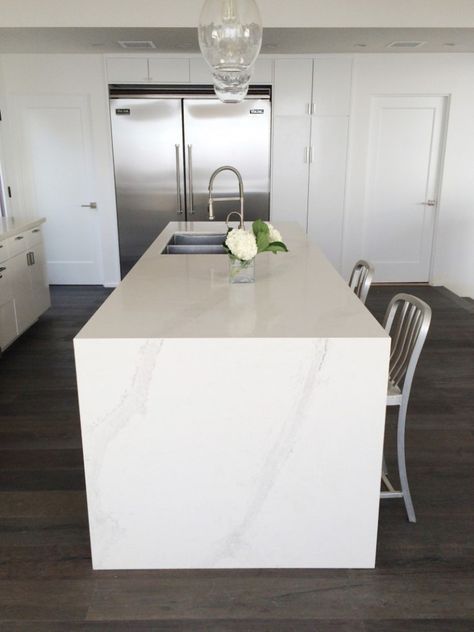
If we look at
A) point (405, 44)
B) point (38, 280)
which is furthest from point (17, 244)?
point (405, 44)

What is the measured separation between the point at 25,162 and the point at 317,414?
5.17 metres

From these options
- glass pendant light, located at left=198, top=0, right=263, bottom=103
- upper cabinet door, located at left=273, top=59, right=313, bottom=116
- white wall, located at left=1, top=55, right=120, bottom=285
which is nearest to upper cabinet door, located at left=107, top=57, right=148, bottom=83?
white wall, located at left=1, top=55, right=120, bottom=285

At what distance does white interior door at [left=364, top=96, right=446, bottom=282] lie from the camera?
5984 mm

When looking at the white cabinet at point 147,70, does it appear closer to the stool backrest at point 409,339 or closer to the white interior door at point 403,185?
the white interior door at point 403,185

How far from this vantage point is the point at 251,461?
2.10 m

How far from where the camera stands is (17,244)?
4527 millimetres

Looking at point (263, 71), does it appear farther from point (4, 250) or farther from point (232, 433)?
point (232, 433)

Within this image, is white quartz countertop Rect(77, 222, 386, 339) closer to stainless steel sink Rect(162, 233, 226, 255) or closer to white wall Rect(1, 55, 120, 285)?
stainless steel sink Rect(162, 233, 226, 255)

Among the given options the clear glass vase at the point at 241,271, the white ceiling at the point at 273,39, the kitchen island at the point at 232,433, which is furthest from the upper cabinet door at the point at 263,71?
the kitchen island at the point at 232,433

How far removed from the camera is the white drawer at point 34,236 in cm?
481

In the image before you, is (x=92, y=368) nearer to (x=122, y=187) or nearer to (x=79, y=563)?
(x=79, y=563)
